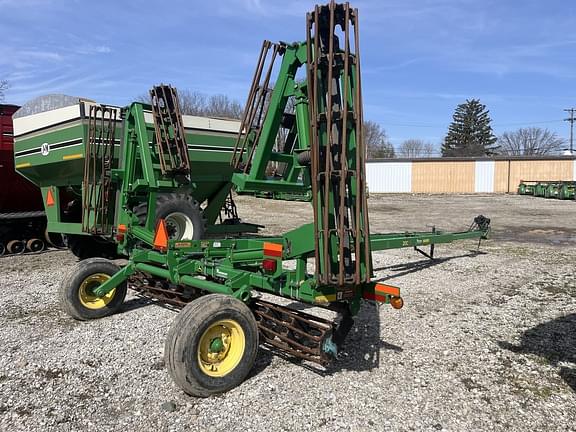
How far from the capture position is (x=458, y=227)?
14.8 meters

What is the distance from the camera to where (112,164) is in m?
7.47

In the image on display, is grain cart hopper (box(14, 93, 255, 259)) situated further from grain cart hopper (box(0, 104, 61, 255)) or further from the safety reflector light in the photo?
the safety reflector light

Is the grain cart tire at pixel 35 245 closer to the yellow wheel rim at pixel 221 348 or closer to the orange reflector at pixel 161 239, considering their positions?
the orange reflector at pixel 161 239

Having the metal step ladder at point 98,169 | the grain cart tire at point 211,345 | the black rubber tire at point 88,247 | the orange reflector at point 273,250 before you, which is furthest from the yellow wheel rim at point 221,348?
the black rubber tire at point 88,247

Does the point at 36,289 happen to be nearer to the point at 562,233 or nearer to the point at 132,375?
the point at 132,375

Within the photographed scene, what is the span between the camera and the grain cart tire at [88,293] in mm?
5012

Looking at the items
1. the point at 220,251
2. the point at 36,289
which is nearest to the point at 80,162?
the point at 36,289

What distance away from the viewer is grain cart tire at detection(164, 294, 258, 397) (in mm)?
3314

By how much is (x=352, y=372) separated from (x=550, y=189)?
30.1m

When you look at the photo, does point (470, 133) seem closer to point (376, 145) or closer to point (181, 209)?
point (376, 145)

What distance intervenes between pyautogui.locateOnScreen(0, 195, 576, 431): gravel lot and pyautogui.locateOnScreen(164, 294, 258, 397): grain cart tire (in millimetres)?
144

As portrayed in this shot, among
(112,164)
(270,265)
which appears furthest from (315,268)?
(112,164)

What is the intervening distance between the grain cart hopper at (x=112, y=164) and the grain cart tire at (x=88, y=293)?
50.8 inches

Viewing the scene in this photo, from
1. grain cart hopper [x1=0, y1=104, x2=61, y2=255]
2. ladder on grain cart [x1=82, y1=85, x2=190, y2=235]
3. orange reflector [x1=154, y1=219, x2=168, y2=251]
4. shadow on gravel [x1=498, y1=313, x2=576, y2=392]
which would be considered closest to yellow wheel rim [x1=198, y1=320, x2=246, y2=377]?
orange reflector [x1=154, y1=219, x2=168, y2=251]
